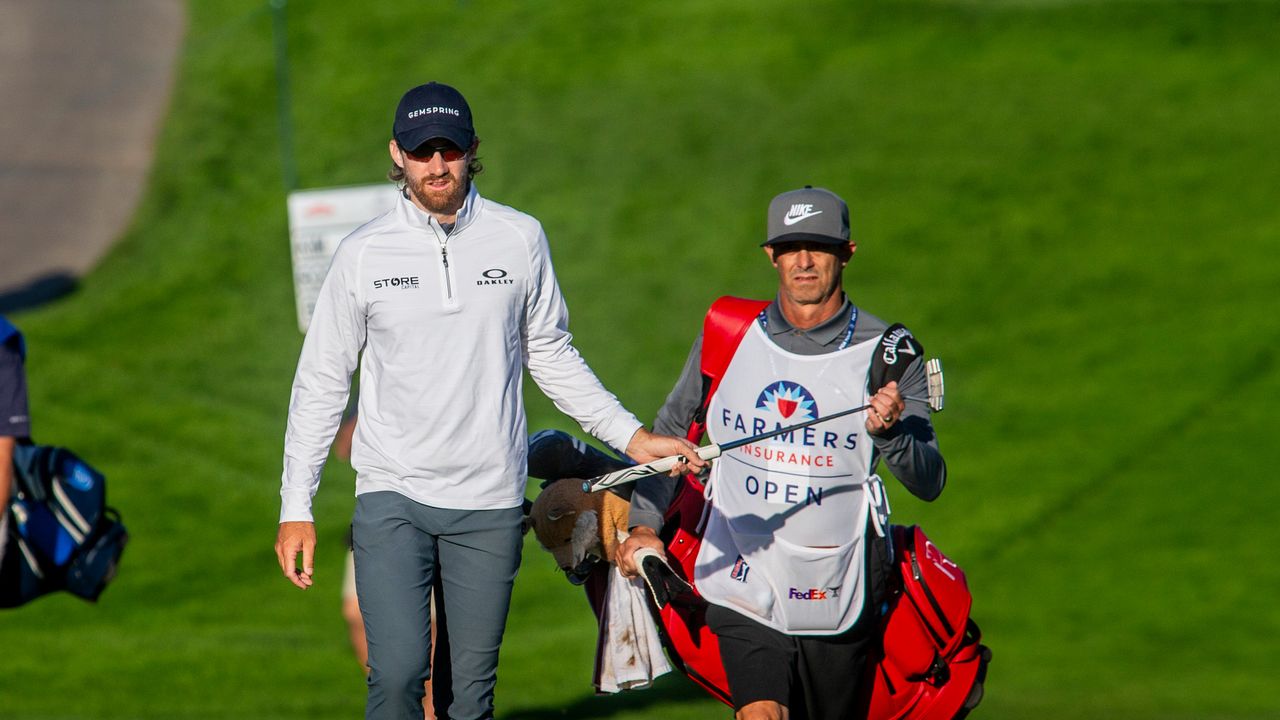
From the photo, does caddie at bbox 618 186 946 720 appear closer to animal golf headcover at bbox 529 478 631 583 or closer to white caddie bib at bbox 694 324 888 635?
white caddie bib at bbox 694 324 888 635

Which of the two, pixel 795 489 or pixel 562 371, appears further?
pixel 795 489

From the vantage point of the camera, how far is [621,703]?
9422 millimetres

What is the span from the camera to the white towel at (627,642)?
21.4 feet

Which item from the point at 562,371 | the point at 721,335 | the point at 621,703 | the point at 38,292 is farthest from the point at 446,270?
the point at 38,292

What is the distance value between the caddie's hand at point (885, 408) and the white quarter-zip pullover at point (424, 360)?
1.14 meters

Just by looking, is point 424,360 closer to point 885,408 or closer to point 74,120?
point 885,408

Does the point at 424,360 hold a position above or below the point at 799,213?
below

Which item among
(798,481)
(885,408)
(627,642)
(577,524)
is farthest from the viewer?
(627,642)

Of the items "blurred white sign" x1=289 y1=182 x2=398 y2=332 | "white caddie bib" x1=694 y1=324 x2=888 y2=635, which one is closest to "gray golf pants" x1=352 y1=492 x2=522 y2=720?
"white caddie bib" x1=694 y1=324 x2=888 y2=635

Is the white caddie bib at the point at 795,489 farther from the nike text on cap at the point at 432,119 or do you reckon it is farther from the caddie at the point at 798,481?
the nike text on cap at the point at 432,119

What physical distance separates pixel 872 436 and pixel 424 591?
5.02 feet

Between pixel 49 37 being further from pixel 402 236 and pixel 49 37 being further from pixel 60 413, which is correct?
pixel 402 236

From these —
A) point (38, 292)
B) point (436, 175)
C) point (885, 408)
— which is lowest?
point (885, 408)

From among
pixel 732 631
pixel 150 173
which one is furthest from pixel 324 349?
pixel 150 173
